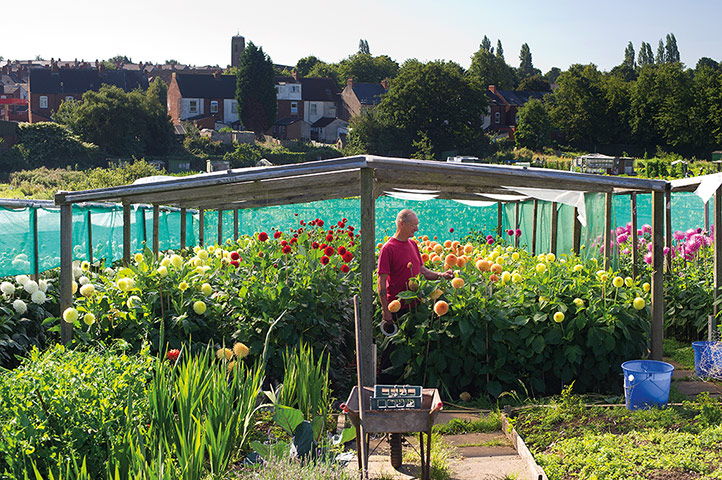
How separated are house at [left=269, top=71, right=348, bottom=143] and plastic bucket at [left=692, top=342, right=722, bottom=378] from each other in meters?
68.6

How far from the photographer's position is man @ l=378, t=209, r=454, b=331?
21.0ft

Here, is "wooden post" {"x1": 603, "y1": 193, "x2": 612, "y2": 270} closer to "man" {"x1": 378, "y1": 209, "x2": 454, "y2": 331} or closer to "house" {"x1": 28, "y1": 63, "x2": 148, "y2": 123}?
"man" {"x1": 378, "y1": 209, "x2": 454, "y2": 331}

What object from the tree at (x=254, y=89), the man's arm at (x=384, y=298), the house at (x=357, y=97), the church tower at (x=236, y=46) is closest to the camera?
the man's arm at (x=384, y=298)

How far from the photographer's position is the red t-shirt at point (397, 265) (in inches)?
255

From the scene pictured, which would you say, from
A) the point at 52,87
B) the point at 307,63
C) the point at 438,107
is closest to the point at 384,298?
the point at 438,107

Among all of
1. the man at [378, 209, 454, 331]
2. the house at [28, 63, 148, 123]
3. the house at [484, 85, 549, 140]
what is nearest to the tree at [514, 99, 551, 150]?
the house at [484, 85, 549, 140]

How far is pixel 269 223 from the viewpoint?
54.1ft

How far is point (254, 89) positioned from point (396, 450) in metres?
65.7

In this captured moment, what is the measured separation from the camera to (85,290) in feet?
19.4

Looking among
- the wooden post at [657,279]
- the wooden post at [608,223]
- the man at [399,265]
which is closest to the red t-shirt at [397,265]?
the man at [399,265]

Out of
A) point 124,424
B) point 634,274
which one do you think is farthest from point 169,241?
point 124,424

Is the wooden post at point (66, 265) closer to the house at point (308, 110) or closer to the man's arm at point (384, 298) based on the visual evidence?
the man's arm at point (384, 298)

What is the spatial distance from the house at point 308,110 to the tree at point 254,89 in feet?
19.7

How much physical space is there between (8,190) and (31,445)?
35.7 meters
